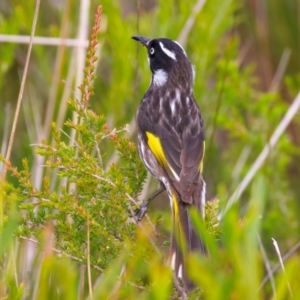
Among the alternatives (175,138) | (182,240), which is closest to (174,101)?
(175,138)

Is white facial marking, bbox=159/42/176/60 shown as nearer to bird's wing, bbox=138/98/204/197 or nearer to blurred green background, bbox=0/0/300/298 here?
blurred green background, bbox=0/0/300/298

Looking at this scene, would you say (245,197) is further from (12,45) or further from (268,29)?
(12,45)

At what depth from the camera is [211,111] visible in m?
5.40

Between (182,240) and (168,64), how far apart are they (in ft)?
6.25

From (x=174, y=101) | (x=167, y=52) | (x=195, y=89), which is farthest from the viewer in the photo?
(x=195, y=89)

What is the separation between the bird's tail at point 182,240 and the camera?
2.71 metres

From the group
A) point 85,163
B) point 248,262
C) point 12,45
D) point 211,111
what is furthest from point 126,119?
point 248,262

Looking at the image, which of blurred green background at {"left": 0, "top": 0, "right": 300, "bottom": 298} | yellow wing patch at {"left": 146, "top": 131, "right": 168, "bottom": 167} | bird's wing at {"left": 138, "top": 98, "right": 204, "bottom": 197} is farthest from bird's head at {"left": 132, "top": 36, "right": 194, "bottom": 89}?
yellow wing patch at {"left": 146, "top": 131, "right": 168, "bottom": 167}

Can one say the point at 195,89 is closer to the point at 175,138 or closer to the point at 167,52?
the point at 167,52

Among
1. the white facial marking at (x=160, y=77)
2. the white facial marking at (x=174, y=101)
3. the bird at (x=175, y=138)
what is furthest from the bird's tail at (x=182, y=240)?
the white facial marking at (x=160, y=77)

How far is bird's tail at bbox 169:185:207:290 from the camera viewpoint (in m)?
2.71

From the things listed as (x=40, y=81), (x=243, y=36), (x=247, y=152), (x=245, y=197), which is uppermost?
(x=243, y=36)

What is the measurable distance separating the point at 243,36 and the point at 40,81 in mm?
1967

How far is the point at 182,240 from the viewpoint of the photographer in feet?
9.98
